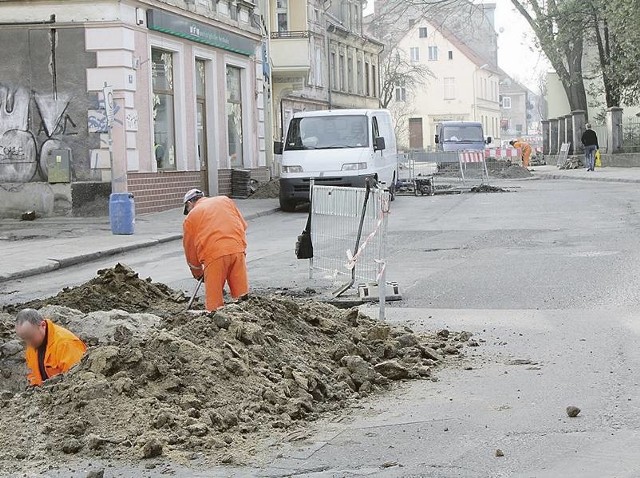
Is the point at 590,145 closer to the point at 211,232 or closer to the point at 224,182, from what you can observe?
the point at 224,182

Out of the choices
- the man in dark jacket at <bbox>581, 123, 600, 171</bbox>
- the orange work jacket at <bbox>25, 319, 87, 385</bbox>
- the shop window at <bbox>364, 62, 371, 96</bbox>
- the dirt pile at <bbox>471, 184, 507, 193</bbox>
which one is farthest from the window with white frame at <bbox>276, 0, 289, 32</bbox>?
the orange work jacket at <bbox>25, 319, 87, 385</bbox>

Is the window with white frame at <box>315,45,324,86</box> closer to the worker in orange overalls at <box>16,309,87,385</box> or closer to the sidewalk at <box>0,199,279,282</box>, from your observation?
the sidewalk at <box>0,199,279,282</box>

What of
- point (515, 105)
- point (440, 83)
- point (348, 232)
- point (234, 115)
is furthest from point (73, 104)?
point (515, 105)

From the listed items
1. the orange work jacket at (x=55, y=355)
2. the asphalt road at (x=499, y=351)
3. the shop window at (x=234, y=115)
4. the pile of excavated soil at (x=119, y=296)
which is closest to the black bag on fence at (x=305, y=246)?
the asphalt road at (x=499, y=351)

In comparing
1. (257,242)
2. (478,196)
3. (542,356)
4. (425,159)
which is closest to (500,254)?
(257,242)

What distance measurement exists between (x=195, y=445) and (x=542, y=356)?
3534 millimetres

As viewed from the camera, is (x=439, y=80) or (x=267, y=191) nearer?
(x=267, y=191)

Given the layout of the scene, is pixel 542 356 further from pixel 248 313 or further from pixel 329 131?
pixel 329 131

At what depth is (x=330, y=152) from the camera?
26.5 metres

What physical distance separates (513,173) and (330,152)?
2206 centimetres

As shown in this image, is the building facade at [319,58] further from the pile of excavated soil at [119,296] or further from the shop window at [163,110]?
the pile of excavated soil at [119,296]

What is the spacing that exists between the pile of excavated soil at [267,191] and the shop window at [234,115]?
129cm

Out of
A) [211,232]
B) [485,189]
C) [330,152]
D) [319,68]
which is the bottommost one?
[485,189]

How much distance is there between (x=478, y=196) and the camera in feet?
105
